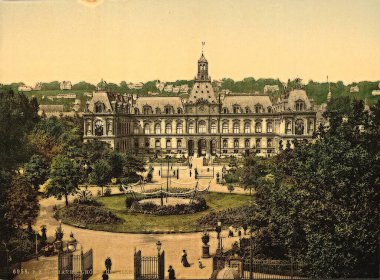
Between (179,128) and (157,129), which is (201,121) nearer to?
(179,128)

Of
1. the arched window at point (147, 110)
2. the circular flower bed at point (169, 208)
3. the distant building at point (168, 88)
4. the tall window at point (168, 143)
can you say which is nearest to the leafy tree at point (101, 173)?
the circular flower bed at point (169, 208)

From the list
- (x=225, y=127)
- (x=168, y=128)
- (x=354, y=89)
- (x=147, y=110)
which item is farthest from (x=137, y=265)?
(x=225, y=127)

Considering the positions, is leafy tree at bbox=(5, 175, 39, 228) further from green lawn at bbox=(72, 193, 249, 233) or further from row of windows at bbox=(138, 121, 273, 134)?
row of windows at bbox=(138, 121, 273, 134)

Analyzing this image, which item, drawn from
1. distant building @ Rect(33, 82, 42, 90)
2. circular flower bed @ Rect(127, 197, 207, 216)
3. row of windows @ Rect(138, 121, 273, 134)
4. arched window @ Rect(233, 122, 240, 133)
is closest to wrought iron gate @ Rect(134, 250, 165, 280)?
circular flower bed @ Rect(127, 197, 207, 216)

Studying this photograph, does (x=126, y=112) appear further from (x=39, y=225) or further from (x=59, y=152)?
(x=39, y=225)

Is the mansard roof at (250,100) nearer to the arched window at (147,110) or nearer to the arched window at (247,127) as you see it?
the arched window at (247,127)
